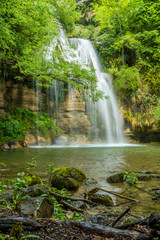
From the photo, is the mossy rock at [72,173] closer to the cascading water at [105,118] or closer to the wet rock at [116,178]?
the wet rock at [116,178]

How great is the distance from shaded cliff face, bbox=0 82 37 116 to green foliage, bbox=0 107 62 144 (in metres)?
0.58

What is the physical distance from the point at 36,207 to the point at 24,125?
12191 mm

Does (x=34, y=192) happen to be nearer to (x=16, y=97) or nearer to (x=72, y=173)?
(x=72, y=173)

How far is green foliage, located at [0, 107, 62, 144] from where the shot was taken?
11.7m

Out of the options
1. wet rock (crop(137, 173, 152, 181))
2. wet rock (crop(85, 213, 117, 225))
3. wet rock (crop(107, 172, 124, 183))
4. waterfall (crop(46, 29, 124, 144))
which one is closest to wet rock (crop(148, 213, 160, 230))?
→ wet rock (crop(85, 213, 117, 225))

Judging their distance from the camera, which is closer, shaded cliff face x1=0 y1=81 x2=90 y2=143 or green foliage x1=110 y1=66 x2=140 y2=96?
shaded cliff face x1=0 y1=81 x2=90 y2=143

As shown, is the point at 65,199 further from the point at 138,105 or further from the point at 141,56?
the point at 141,56

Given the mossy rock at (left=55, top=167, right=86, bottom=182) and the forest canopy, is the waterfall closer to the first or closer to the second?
the forest canopy

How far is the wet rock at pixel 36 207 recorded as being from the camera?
6.27 ft

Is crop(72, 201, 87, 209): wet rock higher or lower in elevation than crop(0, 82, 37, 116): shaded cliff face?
lower

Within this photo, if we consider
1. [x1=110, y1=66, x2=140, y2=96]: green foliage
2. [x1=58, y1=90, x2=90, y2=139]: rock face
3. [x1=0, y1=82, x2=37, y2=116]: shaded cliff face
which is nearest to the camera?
[x1=0, y1=82, x2=37, y2=116]: shaded cliff face

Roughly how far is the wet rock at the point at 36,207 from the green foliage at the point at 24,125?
9.88 meters

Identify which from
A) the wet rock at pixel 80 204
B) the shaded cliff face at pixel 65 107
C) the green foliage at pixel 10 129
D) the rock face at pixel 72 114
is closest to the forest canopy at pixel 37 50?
the green foliage at pixel 10 129

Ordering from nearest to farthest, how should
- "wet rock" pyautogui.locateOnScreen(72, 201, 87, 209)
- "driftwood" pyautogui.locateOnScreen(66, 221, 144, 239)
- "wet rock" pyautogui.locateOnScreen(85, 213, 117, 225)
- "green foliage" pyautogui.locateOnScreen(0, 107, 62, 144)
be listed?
1. "driftwood" pyautogui.locateOnScreen(66, 221, 144, 239)
2. "wet rock" pyautogui.locateOnScreen(85, 213, 117, 225)
3. "wet rock" pyautogui.locateOnScreen(72, 201, 87, 209)
4. "green foliage" pyautogui.locateOnScreen(0, 107, 62, 144)
